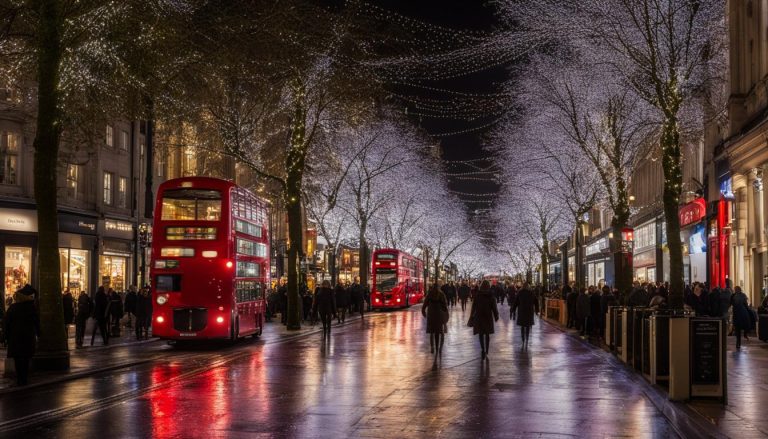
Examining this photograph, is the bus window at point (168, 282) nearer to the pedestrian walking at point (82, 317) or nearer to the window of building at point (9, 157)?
the pedestrian walking at point (82, 317)

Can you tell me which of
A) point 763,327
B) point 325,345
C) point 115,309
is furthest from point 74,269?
point 763,327

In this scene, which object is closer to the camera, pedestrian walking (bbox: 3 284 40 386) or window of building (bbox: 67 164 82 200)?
pedestrian walking (bbox: 3 284 40 386)

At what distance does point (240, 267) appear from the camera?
26.8 metres

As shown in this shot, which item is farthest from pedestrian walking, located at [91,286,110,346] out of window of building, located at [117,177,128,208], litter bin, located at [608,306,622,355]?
window of building, located at [117,177,128,208]

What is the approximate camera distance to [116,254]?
42406 millimetres

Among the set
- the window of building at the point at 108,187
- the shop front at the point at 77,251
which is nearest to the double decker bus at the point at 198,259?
the shop front at the point at 77,251

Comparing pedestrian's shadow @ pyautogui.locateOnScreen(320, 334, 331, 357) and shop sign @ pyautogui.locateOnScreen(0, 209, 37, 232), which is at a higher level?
shop sign @ pyautogui.locateOnScreen(0, 209, 37, 232)

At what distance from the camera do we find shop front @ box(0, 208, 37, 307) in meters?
33.2

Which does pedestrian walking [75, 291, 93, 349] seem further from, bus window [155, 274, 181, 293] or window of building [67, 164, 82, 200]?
window of building [67, 164, 82, 200]

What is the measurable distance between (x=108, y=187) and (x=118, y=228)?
1860 mm

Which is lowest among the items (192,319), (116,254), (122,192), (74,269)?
(192,319)

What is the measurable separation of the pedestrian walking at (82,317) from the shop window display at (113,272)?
13.3 meters

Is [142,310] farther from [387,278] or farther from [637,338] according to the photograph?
[387,278]

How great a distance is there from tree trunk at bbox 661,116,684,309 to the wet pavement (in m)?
2.35
